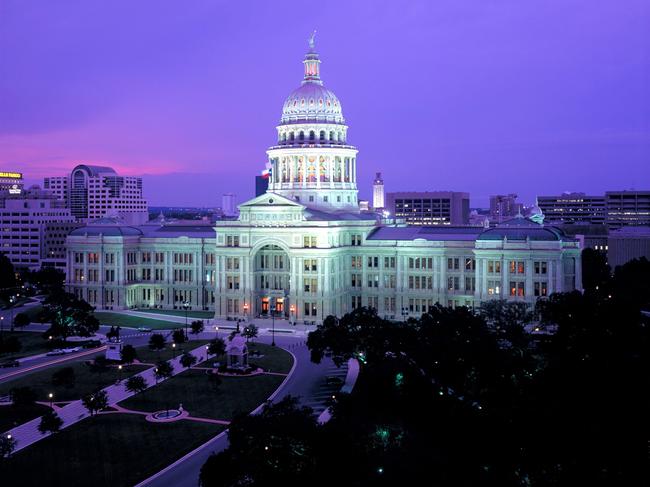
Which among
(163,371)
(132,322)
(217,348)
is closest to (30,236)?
(132,322)

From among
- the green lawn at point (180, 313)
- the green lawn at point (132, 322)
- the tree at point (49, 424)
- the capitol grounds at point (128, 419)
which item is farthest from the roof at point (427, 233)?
the tree at point (49, 424)

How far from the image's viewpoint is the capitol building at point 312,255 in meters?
109

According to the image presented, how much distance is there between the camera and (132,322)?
114062 millimetres

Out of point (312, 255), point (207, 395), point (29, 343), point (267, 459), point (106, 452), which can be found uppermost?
point (312, 255)

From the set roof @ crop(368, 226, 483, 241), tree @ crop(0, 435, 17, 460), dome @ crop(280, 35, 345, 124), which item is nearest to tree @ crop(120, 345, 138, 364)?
tree @ crop(0, 435, 17, 460)

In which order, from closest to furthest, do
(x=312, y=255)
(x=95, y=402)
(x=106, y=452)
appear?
1. (x=106, y=452)
2. (x=95, y=402)
3. (x=312, y=255)

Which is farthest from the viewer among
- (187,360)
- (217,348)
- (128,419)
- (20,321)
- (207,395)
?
(20,321)

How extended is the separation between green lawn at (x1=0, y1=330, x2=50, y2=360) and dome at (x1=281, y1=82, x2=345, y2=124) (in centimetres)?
5315

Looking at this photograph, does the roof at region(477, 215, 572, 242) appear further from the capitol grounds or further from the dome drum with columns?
the capitol grounds

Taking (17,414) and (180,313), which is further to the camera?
(180,313)

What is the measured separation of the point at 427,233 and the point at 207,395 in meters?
58.8

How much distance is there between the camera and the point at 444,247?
11556cm

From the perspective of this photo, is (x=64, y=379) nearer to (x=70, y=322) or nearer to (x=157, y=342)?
(x=157, y=342)

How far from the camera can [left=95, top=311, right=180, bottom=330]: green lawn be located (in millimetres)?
110531
